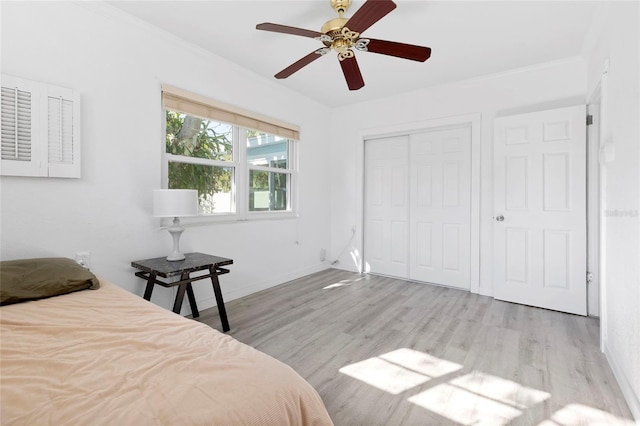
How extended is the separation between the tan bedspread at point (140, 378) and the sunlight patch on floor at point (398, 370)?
1.08 meters

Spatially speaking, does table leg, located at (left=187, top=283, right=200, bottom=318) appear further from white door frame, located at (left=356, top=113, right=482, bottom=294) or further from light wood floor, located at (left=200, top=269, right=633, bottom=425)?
white door frame, located at (left=356, top=113, right=482, bottom=294)

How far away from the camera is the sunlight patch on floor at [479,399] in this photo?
5.02ft

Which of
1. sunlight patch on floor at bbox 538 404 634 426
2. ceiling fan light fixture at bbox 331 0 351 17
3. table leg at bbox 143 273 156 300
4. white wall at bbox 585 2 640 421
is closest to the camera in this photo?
sunlight patch on floor at bbox 538 404 634 426

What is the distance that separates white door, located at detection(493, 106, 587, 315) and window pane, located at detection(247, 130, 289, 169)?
2.53 metres

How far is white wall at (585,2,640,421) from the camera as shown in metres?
1.58

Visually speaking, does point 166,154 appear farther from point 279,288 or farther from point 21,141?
point 279,288

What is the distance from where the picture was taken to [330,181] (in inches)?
188

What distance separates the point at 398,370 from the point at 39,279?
85.0 inches

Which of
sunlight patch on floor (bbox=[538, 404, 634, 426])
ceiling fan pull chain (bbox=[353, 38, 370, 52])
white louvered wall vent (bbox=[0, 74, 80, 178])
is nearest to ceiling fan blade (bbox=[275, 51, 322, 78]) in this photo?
ceiling fan pull chain (bbox=[353, 38, 370, 52])

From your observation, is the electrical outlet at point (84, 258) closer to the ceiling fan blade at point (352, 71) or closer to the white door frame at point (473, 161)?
the ceiling fan blade at point (352, 71)

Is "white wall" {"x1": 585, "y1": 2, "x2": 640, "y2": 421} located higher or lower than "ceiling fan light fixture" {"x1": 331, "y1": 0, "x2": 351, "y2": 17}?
lower

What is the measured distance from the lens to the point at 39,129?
197cm

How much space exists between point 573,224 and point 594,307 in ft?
2.62

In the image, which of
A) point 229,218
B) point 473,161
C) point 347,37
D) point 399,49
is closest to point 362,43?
point 347,37
